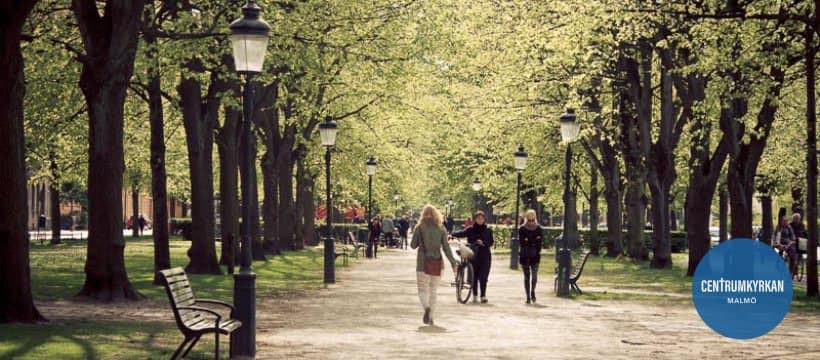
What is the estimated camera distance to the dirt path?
14758mm

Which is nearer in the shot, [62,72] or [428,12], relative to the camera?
[62,72]

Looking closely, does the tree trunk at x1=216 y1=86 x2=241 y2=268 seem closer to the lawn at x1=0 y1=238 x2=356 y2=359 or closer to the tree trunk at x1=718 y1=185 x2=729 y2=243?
the lawn at x1=0 y1=238 x2=356 y2=359

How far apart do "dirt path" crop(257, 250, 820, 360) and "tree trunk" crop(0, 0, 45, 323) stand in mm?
3087

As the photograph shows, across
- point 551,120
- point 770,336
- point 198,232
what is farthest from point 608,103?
point 770,336

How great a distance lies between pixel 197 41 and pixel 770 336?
40.8 feet

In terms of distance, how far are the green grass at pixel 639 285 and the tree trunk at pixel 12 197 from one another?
40.3 ft

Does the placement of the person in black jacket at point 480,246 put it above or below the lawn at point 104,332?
above

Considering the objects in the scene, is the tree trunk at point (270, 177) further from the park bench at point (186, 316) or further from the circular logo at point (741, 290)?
the park bench at point (186, 316)

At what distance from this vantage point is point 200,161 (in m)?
29.0

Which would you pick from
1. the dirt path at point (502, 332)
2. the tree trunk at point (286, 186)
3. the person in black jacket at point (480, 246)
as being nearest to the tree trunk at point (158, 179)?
the dirt path at point (502, 332)

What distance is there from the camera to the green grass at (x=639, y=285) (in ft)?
81.0

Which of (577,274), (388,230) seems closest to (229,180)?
(577,274)

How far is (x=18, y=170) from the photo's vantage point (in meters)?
16.4

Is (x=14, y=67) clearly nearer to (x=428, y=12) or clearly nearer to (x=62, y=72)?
(x=62, y=72)
